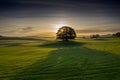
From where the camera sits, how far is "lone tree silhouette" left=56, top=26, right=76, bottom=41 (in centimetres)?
10938

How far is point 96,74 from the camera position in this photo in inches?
922

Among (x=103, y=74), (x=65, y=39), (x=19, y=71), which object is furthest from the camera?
(x=65, y=39)

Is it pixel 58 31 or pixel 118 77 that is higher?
pixel 58 31

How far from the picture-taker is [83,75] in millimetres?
23047

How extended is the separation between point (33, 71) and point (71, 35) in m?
84.9

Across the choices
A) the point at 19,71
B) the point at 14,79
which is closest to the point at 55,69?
the point at 19,71

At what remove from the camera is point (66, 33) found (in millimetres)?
110000

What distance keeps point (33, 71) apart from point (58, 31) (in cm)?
8766

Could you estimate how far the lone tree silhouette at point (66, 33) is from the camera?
10938 cm

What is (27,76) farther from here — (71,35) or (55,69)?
(71,35)

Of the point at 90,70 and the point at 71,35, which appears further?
the point at 71,35

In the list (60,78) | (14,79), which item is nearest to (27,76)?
(14,79)

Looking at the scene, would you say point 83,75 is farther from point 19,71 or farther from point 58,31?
point 58,31

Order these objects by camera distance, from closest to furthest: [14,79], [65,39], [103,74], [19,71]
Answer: [14,79] → [103,74] → [19,71] → [65,39]
